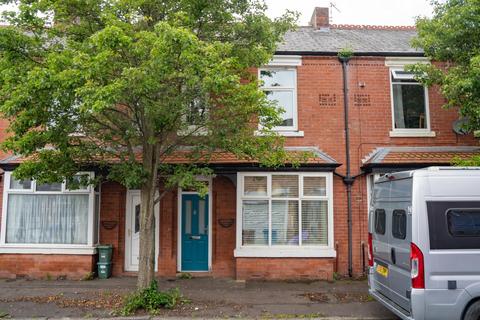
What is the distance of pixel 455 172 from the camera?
5.90m

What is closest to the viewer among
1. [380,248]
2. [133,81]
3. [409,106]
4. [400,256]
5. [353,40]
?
[400,256]

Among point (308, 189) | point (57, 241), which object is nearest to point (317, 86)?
point (308, 189)

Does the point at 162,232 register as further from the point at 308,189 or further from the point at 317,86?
the point at 317,86

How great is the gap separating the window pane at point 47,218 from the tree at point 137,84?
2642 millimetres

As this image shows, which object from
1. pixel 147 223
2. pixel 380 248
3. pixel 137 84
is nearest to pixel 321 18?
pixel 137 84

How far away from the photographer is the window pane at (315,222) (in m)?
10.5

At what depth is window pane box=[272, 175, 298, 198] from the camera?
10.6 metres

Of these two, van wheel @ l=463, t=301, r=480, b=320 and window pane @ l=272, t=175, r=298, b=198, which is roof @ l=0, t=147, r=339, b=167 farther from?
van wheel @ l=463, t=301, r=480, b=320

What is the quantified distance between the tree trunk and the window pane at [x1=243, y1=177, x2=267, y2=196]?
3140 mm

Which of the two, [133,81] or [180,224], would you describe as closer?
[133,81]

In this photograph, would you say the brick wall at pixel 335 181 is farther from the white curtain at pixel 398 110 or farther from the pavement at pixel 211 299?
the pavement at pixel 211 299

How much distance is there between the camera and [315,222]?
10.6 metres

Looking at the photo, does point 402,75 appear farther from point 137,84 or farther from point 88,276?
point 88,276

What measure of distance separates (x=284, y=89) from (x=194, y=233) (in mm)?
4431
